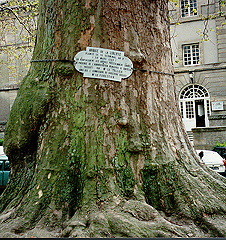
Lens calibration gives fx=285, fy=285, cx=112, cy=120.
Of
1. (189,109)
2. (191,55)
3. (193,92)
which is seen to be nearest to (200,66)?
(191,55)

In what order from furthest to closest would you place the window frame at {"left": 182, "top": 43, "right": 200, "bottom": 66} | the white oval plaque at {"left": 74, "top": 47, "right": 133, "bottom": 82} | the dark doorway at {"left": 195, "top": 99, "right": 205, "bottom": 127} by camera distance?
the window frame at {"left": 182, "top": 43, "right": 200, "bottom": 66} < the dark doorway at {"left": 195, "top": 99, "right": 205, "bottom": 127} < the white oval plaque at {"left": 74, "top": 47, "right": 133, "bottom": 82}

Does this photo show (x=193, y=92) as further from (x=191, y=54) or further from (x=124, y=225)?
(x=124, y=225)

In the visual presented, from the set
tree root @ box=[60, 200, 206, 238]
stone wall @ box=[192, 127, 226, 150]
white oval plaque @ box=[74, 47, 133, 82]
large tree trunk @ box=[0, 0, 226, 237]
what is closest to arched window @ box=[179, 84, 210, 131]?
stone wall @ box=[192, 127, 226, 150]

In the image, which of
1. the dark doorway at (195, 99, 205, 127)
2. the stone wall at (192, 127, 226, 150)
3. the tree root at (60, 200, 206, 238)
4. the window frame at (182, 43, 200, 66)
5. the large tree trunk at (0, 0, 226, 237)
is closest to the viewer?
the tree root at (60, 200, 206, 238)

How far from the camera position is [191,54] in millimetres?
24203

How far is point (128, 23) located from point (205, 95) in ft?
70.9

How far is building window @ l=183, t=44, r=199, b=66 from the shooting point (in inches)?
948

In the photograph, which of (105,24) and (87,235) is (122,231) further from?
(105,24)

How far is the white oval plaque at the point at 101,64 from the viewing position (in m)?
3.17

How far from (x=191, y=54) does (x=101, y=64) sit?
22.6 metres

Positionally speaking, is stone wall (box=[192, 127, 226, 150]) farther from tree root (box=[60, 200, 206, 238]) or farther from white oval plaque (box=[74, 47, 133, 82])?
tree root (box=[60, 200, 206, 238])

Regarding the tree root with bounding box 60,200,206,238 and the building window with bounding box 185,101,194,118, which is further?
the building window with bounding box 185,101,194,118

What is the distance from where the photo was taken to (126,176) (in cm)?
294

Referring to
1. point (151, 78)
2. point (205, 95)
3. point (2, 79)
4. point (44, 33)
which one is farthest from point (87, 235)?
point (2, 79)
